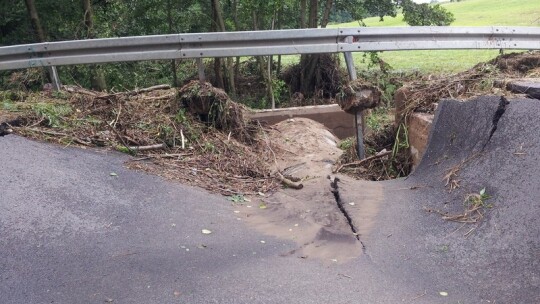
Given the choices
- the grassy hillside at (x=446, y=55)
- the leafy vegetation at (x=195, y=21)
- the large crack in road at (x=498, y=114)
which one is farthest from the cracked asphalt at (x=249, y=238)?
the leafy vegetation at (x=195, y=21)

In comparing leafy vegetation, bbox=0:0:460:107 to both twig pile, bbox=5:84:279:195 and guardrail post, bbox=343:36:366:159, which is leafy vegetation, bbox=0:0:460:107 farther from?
twig pile, bbox=5:84:279:195

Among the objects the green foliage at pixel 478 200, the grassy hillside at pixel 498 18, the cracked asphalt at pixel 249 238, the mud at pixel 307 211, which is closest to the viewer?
the cracked asphalt at pixel 249 238

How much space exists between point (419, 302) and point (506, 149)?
5.66 feet

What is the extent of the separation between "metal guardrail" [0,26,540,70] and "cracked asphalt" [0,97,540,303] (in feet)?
6.19

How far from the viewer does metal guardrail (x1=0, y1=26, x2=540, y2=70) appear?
6152 mm

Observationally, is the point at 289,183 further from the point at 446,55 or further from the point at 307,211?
the point at 446,55

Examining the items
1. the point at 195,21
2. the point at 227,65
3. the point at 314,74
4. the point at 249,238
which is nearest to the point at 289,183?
the point at 249,238

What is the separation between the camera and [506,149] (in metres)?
3.96

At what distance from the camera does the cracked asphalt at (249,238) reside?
286cm

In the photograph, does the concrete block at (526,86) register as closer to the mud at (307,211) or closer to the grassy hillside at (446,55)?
the mud at (307,211)

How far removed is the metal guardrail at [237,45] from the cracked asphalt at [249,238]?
1.89m

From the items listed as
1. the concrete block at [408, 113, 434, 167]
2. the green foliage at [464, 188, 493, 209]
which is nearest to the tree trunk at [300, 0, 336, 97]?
the concrete block at [408, 113, 434, 167]

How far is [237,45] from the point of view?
6207 mm

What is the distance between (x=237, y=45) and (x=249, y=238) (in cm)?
318
